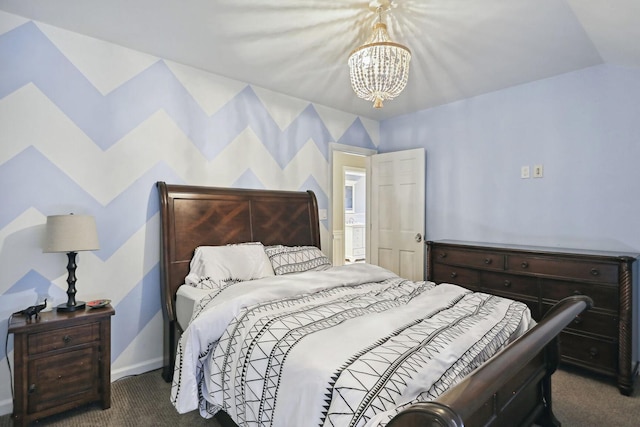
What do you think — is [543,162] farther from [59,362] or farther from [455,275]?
[59,362]

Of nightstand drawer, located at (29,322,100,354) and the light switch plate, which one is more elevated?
the light switch plate

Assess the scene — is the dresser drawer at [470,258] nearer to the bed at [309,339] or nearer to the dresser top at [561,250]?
the dresser top at [561,250]

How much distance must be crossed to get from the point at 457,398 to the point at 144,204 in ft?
8.58

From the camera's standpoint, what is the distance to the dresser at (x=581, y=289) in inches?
94.9

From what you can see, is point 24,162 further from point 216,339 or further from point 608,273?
point 608,273

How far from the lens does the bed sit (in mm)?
999

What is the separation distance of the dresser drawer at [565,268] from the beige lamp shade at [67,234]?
3.28 meters

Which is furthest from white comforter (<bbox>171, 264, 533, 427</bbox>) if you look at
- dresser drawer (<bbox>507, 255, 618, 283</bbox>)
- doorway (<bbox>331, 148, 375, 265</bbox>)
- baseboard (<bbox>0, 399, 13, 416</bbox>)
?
doorway (<bbox>331, 148, 375, 265</bbox>)

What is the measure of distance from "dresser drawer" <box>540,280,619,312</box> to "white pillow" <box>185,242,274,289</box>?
7.52ft

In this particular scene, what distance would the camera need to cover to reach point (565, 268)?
2.68 m

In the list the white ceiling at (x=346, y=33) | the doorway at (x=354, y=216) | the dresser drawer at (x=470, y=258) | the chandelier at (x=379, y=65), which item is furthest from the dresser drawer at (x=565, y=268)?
the doorway at (x=354, y=216)

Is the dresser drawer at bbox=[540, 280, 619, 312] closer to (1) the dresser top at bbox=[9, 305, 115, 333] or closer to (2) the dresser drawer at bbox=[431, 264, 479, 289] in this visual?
(2) the dresser drawer at bbox=[431, 264, 479, 289]

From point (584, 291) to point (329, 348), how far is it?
235 centimetres

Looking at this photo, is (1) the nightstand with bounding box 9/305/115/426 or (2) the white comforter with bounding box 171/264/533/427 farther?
(1) the nightstand with bounding box 9/305/115/426
